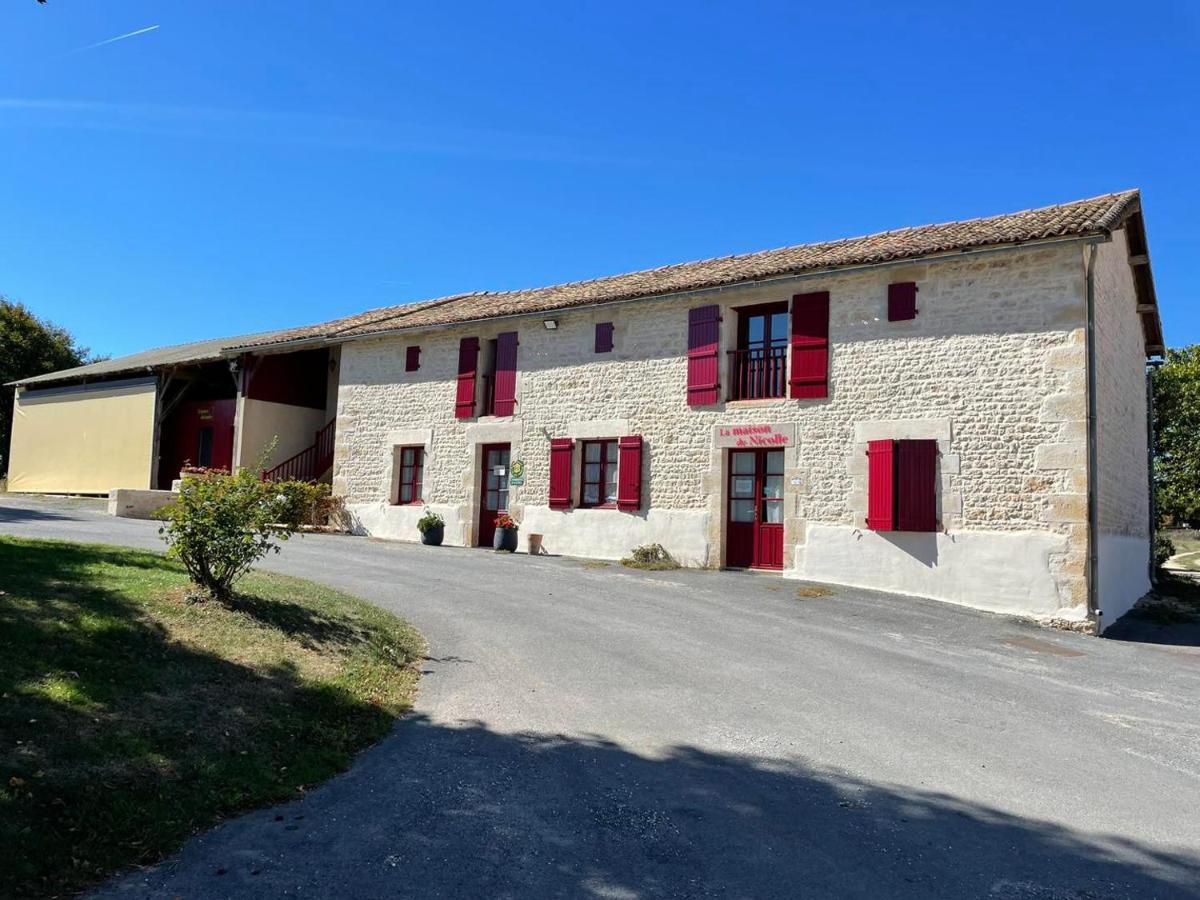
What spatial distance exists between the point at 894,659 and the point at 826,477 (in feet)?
17.4

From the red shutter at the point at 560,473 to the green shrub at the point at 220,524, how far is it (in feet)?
28.3

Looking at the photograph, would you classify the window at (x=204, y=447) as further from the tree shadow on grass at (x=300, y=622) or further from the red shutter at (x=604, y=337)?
the tree shadow on grass at (x=300, y=622)

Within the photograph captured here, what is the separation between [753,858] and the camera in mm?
3412

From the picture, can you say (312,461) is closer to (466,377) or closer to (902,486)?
(466,377)

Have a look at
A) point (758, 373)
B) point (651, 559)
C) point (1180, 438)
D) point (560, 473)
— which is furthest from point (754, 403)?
point (1180, 438)

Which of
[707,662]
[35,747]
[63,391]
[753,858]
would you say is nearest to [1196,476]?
[707,662]

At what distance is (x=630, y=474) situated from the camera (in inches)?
567

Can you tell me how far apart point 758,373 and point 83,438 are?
2004 cm

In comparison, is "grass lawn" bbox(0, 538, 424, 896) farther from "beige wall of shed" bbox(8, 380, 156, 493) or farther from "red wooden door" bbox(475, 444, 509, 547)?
"beige wall of shed" bbox(8, 380, 156, 493)

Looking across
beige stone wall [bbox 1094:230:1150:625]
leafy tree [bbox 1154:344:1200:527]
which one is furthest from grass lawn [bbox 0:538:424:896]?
leafy tree [bbox 1154:344:1200:527]

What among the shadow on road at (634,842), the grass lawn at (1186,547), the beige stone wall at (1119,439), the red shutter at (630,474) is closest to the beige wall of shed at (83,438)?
the red shutter at (630,474)

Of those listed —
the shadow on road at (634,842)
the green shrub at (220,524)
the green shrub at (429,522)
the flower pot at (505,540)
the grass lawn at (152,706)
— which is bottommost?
the shadow on road at (634,842)

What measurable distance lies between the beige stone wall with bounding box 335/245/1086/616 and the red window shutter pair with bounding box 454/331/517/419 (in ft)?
0.64

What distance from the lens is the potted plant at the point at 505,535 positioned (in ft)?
50.4
